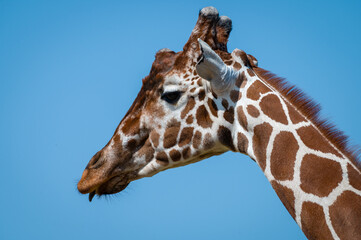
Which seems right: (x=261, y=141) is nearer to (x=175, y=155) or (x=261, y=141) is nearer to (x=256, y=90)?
(x=256, y=90)

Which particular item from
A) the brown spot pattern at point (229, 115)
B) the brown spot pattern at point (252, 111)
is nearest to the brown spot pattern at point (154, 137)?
the brown spot pattern at point (229, 115)

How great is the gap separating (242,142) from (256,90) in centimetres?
48

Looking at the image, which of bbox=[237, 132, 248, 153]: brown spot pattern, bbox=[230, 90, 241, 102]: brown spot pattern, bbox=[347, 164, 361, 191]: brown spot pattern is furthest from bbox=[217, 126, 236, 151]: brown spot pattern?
bbox=[347, 164, 361, 191]: brown spot pattern

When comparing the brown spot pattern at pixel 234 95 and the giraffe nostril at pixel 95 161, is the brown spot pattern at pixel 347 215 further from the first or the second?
the giraffe nostril at pixel 95 161

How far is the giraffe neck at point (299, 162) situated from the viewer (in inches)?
124

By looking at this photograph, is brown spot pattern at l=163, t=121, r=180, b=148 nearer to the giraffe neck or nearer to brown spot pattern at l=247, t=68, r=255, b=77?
the giraffe neck

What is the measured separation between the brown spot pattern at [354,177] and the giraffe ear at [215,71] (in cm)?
127

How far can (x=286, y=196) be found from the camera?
3.46 m

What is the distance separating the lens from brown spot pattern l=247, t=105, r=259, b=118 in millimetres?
3801

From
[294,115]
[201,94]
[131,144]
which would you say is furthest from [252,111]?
[131,144]

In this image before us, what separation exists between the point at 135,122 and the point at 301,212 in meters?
1.83

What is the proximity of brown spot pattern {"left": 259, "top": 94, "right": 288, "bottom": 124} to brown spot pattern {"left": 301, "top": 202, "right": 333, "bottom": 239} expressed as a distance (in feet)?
2.45

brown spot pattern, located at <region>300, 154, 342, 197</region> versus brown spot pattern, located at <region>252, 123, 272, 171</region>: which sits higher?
brown spot pattern, located at <region>252, 123, 272, 171</region>

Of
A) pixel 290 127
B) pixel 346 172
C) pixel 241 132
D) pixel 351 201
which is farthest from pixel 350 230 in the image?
pixel 241 132
